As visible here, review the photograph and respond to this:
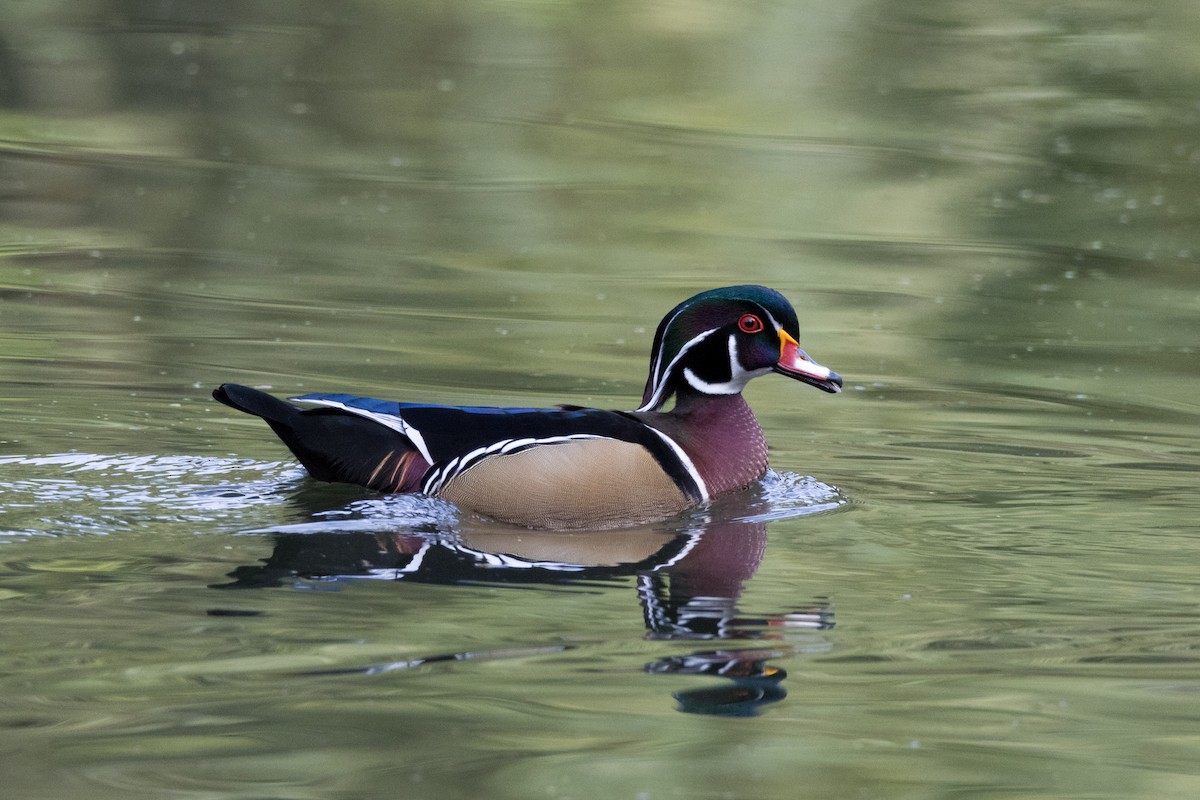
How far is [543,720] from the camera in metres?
5.21

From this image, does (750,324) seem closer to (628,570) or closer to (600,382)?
(628,570)

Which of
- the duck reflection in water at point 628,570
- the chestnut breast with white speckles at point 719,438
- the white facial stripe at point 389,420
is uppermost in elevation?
the white facial stripe at point 389,420

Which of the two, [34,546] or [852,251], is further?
[852,251]

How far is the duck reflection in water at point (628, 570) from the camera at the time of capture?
5.75 meters

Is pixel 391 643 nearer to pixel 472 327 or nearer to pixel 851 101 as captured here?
pixel 472 327

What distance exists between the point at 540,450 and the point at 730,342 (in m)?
1.13

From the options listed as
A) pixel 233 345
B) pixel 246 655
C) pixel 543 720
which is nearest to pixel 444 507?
pixel 246 655

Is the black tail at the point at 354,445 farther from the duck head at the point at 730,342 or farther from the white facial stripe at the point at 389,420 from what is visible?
the duck head at the point at 730,342

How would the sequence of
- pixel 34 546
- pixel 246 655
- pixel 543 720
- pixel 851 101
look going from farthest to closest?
pixel 851 101
pixel 34 546
pixel 246 655
pixel 543 720

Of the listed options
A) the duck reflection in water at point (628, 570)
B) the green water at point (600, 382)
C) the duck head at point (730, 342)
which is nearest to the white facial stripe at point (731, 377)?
the duck head at point (730, 342)

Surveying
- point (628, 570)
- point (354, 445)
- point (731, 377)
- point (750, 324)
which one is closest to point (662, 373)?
point (731, 377)

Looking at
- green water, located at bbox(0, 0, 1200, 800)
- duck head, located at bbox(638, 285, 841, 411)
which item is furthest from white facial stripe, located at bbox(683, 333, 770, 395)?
green water, located at bbox(0, 0, 1200, 800)

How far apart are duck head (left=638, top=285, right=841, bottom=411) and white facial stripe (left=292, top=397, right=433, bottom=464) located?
126 cm

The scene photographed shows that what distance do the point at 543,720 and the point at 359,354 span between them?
20.6 feet
